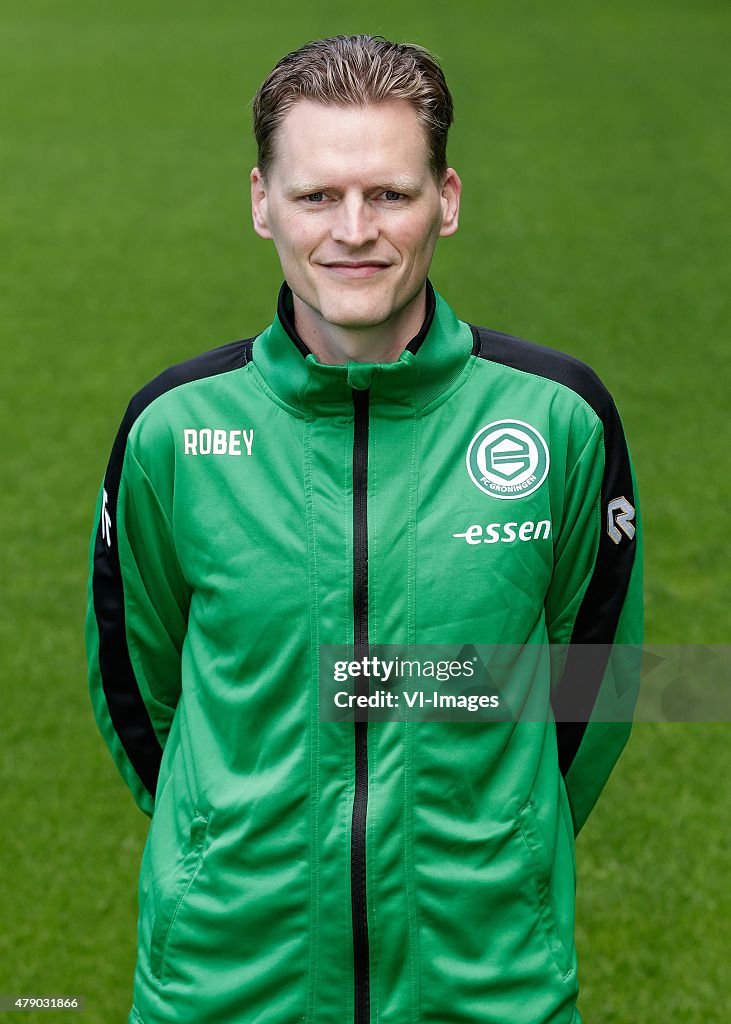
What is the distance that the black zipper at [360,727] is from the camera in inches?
79.8

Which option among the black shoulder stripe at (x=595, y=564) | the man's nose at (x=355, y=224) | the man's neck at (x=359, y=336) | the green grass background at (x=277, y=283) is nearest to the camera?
the man's nose at (x=355, y=224)

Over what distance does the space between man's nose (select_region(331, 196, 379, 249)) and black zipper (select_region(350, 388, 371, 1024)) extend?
0.22 meters

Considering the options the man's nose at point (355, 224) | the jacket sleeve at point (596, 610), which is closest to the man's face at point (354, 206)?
the man's nose at point (355, 224)

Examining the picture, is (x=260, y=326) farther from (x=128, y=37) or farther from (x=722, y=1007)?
(x=128, y=37)

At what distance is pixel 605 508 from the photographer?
2293 millimetres

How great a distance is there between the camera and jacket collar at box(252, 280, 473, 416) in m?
2.08

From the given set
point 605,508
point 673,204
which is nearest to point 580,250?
point 673,204

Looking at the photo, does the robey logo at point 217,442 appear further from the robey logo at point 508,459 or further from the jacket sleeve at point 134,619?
the robey logo at point 508,459

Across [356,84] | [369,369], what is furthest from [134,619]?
[356,84]

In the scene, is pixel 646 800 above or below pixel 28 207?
below

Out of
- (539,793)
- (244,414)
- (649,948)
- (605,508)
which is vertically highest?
(244,414)

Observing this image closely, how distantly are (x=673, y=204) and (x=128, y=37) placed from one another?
350 inches

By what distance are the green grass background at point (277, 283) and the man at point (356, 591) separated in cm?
213

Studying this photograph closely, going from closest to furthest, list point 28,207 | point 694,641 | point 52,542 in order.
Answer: point 694,641, point 52,542, point 28,207
